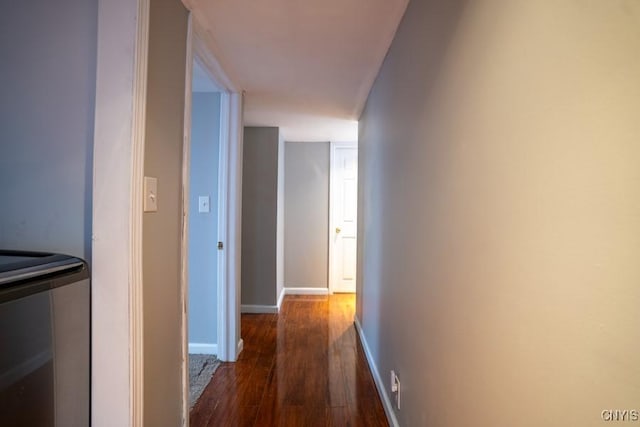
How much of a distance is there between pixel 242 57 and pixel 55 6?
1.10m

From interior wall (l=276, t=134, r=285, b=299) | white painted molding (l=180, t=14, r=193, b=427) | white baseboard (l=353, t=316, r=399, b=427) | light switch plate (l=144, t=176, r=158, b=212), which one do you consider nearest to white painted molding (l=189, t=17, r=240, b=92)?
white painted molding (l=180, t=14, r=193, b=427)

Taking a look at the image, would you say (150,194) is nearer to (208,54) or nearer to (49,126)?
(49,126)

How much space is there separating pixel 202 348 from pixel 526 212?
266 centimetres

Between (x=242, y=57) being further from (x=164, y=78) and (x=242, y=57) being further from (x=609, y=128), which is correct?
(x=609, y=128)

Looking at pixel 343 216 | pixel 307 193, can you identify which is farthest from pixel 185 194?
pixel 343 216

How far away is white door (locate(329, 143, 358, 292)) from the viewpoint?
4.54 meters

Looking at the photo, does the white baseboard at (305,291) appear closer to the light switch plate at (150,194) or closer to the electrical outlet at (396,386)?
the electrical outlet at (396,386)

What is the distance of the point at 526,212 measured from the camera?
2.08ft

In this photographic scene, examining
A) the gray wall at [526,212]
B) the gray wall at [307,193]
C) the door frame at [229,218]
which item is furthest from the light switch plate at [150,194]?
the gray wall at [307,193]

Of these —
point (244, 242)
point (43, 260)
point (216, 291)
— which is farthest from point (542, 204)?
point (244, 242)

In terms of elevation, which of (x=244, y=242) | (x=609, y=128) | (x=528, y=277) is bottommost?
(x=244, y=242)

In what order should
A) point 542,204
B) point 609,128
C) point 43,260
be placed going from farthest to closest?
point 43,260, point 542,204, point 609,128

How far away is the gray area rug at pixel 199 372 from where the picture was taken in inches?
83.6

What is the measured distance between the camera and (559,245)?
55cm
